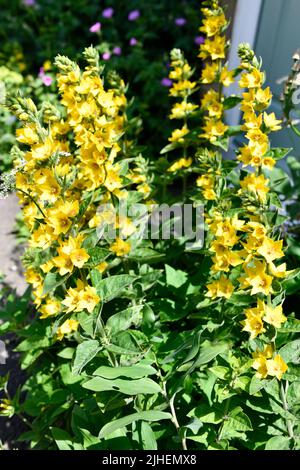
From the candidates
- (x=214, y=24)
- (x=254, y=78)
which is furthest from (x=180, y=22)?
(x=254, y=78)

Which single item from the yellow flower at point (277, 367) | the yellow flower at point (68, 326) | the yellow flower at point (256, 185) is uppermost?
the yellow flower at point (256, 185)

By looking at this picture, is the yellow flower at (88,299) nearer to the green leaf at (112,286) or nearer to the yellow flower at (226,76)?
the green leaf at (112,286)

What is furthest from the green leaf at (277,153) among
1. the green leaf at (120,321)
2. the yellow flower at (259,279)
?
the green leaf at (120,321)

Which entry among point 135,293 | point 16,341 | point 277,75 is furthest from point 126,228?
point 277,75

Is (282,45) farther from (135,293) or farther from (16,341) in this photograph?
A: (16,341)

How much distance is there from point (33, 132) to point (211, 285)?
0.72 metres

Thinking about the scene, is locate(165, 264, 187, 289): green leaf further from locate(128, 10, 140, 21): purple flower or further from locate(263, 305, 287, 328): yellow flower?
locate(128, 10, 140, 21): purple flower

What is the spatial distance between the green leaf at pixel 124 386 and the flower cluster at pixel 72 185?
7.4 inches

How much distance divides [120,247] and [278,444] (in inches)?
32.2

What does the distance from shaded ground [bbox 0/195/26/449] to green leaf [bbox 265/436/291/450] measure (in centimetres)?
119

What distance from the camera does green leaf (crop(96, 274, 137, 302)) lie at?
1.57 metres

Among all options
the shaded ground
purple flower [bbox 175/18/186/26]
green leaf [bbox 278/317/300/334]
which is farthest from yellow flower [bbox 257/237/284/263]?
purple flower [bbox 175/18/186/26]

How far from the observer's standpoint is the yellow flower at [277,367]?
57.4 inches

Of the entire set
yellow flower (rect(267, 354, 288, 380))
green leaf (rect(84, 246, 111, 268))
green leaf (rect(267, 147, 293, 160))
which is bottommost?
yellow flower (rect(267, 354, 288, 380))
